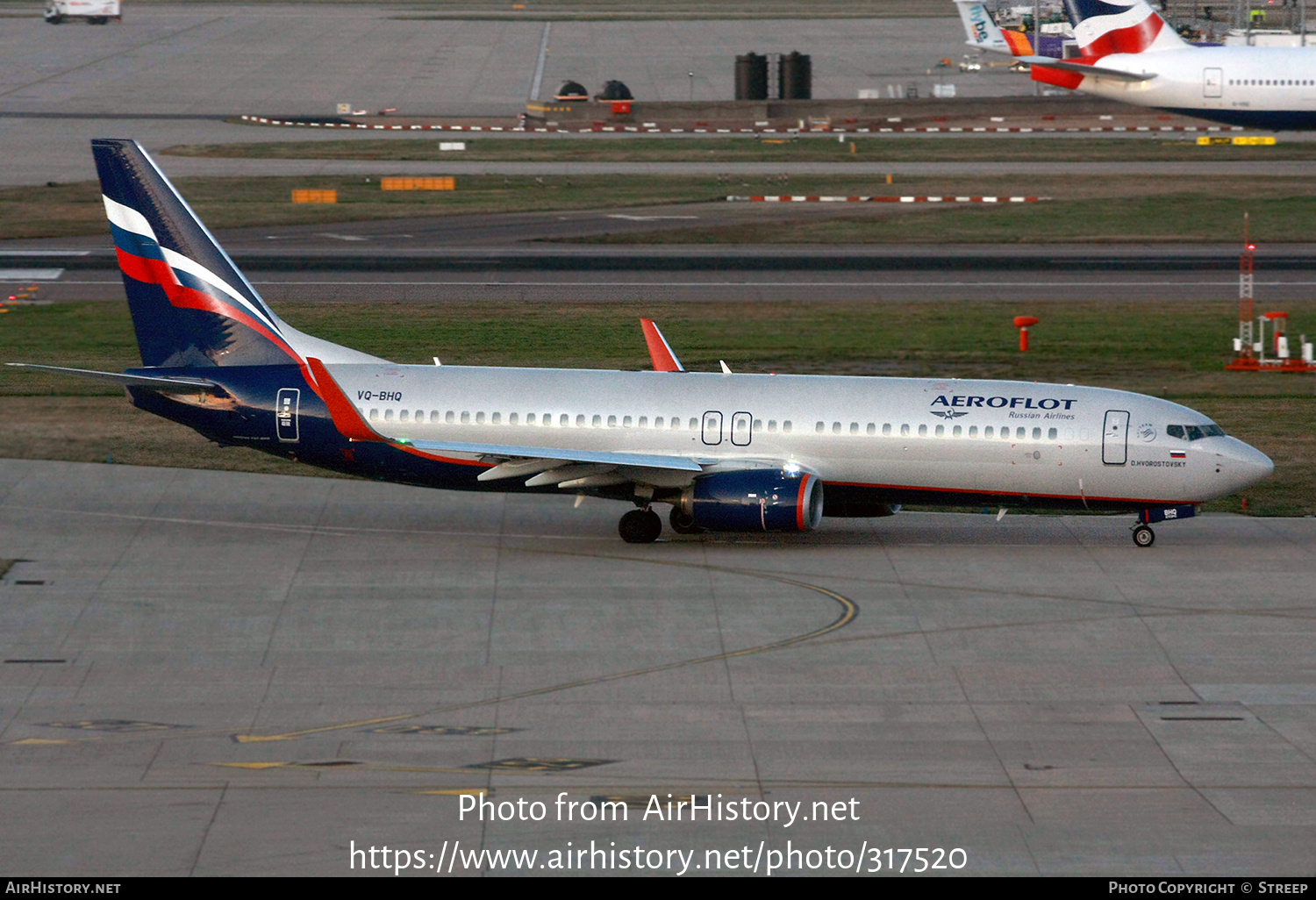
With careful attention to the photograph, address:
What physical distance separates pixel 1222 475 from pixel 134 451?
26.3 meters

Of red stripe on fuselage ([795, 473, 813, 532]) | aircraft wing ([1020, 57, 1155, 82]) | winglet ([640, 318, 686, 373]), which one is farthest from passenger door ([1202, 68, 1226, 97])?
red stripe on fuselage ([795, 473, 813, 532])

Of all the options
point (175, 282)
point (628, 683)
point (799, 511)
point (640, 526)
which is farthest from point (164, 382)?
point (628, 683)

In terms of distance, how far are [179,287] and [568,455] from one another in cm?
1000

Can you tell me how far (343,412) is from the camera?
114 ft

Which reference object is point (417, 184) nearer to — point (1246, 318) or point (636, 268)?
point (636, 268)

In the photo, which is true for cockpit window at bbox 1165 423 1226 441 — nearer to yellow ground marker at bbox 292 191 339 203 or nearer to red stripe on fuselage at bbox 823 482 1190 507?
red stripe on fuselage at bbox 823 482 1190 507

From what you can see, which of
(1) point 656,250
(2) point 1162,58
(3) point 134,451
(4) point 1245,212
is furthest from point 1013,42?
(3) point 134,451

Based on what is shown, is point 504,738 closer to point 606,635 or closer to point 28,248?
point 606,635

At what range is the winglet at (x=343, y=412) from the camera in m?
34.6

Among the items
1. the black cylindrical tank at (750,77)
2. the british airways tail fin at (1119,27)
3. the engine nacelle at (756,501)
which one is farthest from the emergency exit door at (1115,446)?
the black cylindrical tank at (750,77)

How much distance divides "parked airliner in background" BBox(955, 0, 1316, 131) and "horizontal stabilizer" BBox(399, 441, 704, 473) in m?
71.3

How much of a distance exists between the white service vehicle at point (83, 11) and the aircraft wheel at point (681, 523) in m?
146

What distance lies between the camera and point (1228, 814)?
817 inches

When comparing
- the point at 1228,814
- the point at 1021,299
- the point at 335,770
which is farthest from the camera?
the point at 1021,299
